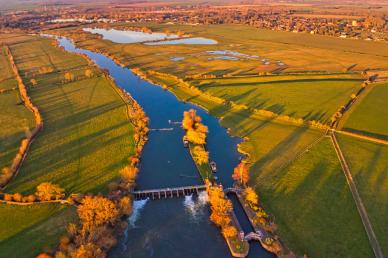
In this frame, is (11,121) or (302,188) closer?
(302,188)

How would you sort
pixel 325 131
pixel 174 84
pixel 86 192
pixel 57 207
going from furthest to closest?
1. pixel 174 84
2. pixel 325 131
3. pixel 86 192
4. pixel 57 207

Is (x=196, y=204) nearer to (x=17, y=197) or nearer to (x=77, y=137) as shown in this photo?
(x=17, y=197)

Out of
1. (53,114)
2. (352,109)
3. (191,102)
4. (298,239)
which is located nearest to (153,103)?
(191,102)

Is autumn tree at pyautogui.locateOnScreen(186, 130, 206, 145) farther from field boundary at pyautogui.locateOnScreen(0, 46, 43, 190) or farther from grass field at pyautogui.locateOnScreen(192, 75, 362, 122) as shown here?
field boundary at pyautogui.locateOnScreen(0, 46, 43, 190)

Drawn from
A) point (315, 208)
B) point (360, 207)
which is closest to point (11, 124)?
point (315, 208)

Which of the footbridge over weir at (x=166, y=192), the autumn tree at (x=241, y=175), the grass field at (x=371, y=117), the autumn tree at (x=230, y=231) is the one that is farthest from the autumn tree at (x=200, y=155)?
the grass field at (x=371, y=117)

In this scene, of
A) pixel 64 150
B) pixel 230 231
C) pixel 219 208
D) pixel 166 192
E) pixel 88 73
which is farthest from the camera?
pixel 88 73

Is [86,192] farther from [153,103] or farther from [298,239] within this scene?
[153,103]
